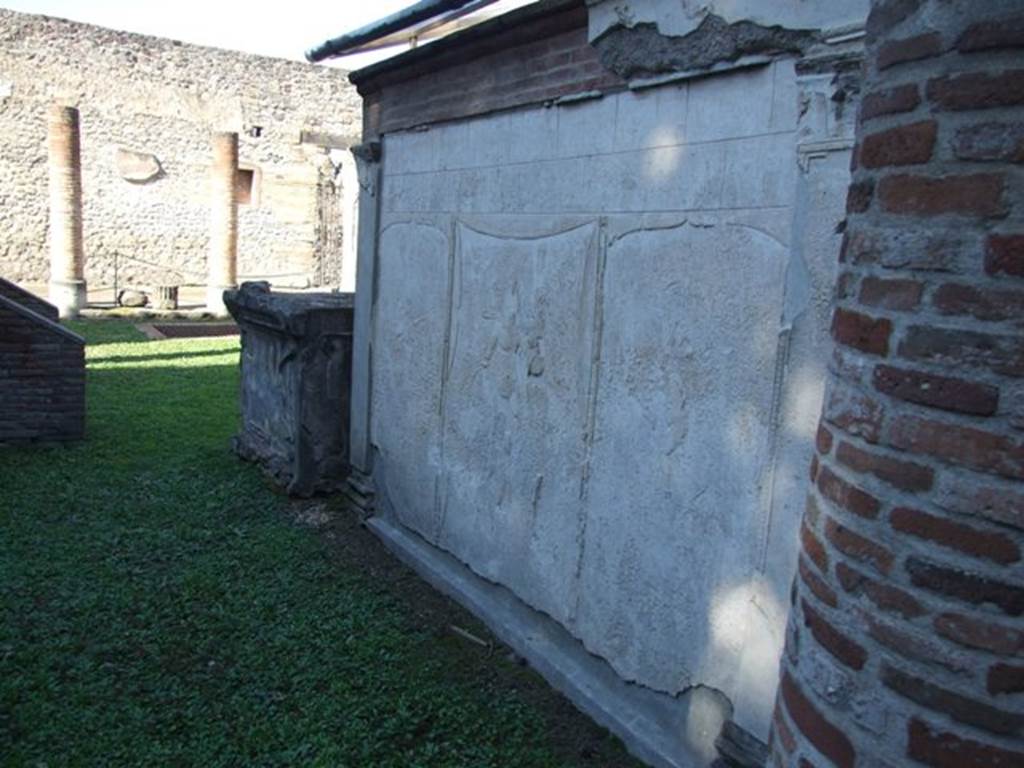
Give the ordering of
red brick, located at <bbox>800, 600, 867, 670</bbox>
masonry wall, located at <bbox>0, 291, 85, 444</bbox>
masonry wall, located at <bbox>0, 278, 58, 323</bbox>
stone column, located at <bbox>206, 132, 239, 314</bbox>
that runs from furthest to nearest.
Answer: stone column, located at <bbox>206, 132, 239, 314</bbox>, masonry wall, located at <bbox>0, 278, 58, 323</bbox>, masonry wall, located at <bbox>0, 291, 85, 444</bbox>, red brick, located at <bbox>800, 600, 867, 670</bbox>

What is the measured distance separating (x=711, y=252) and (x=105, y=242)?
1717 centimetres

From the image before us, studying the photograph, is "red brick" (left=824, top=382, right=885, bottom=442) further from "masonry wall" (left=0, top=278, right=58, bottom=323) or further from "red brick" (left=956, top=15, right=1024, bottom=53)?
"masonry wall" (left=0, top=278, right=58, bottom=323)

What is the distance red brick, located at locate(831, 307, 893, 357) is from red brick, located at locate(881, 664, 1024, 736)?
0.47m

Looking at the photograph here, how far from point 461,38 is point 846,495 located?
3240 mm

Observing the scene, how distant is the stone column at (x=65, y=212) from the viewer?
14.1 m

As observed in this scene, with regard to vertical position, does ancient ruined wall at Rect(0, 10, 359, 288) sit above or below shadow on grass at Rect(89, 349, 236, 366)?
A: above

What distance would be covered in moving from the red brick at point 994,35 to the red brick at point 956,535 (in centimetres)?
63

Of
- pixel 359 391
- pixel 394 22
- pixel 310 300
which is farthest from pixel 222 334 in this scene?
pixel 394 22

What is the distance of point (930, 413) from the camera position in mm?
1189

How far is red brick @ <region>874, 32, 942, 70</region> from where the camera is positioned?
1.18 metres

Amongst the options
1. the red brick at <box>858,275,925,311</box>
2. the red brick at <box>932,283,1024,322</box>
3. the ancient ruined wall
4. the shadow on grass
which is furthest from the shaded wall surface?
the ancient ruined wall

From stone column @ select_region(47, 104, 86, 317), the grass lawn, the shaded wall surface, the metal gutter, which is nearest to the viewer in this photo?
the shaded wall surface

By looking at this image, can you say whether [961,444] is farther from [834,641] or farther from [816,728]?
[816,728]

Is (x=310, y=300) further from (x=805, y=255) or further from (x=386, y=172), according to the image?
(x=805, y=255)
